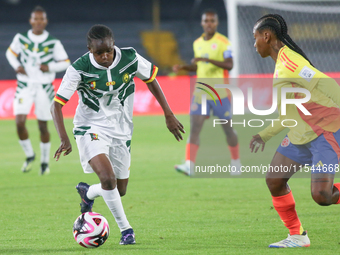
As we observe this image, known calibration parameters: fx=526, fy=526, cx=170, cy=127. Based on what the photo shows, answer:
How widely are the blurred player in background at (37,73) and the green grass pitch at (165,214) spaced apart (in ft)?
1.98

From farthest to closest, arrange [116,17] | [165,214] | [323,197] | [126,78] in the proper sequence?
Answer: [116,17] → [165,214] → [126,78] → [323,197]

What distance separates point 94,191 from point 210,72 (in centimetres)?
403

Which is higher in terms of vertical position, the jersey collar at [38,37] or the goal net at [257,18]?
the goal net at [257,18]

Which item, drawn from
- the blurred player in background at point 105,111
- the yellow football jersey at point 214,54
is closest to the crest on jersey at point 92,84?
the blurred player in background at point 105,111

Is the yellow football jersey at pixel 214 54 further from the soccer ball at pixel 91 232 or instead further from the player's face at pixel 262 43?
the soccer ball at pixel 91 232

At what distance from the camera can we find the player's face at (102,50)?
14.2 ft

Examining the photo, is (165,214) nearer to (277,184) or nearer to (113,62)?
(277,184)

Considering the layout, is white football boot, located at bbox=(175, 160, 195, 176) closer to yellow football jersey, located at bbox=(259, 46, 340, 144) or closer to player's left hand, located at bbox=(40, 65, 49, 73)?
player's left hand, located at bbox=(40, 65, 49, 73)

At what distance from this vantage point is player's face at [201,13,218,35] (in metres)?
8.33

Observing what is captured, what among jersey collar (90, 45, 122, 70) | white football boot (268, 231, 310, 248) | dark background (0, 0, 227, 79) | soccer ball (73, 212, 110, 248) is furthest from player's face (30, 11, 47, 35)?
dark background (0, 0, 227, 79)

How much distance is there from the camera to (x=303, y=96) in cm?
431

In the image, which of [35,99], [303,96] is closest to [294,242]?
[303,96]

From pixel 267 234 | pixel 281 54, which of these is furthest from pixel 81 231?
pixel 281 54

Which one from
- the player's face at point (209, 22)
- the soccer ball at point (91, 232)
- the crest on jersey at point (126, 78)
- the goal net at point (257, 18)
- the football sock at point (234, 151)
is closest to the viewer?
the soccer ball at point (91, 232)
